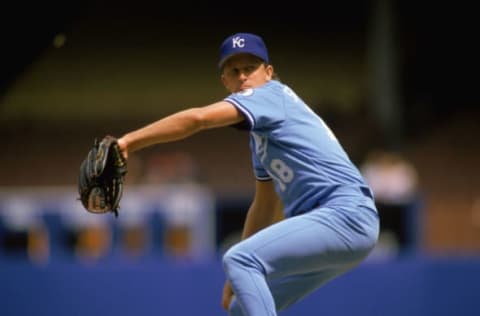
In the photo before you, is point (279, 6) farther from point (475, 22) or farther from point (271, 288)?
point (271, 288)

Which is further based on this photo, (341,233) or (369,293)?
(369,293)

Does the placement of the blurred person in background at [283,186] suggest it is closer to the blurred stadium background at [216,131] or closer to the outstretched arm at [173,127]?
the outstretched arm at [173,127]

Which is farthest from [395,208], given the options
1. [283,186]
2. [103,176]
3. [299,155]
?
[103,176]

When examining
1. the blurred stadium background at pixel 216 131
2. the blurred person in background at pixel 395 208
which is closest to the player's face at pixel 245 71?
the blurred stadium background at pixel 216 131

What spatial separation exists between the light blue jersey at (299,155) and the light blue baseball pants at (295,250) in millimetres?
94

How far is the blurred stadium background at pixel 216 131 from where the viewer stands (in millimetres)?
11508

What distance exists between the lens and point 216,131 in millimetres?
16016

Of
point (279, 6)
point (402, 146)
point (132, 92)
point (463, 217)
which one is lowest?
point (463, 217)

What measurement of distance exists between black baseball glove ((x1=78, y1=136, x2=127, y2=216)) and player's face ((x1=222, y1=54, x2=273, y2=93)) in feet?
2.40

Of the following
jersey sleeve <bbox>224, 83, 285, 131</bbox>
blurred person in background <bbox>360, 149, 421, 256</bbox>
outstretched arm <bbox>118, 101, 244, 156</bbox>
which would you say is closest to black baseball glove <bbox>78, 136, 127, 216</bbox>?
outstretched arm <bbox>118, 101, 244, 156</bbox>

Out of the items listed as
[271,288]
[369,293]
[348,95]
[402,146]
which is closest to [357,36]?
[348,95]

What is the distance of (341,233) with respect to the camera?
14.8 ft

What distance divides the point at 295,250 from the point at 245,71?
2.87ft

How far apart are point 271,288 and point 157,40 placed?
12.1 meters
